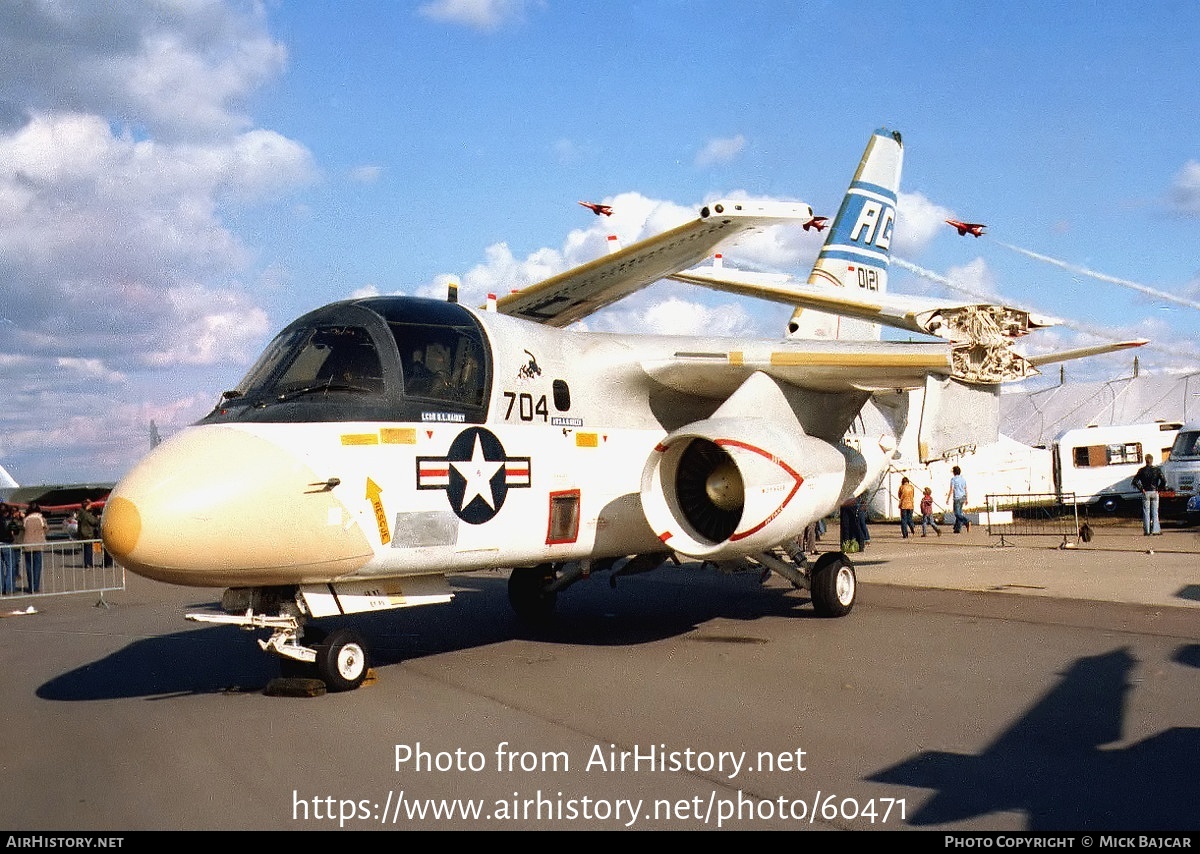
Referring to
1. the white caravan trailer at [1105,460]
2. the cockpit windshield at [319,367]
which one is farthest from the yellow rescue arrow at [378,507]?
the white caravan trailer at [1105,460]

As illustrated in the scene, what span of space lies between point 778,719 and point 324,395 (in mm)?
4017

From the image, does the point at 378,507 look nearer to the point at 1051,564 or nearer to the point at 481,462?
the point at 481,462

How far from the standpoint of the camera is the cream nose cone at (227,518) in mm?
6410

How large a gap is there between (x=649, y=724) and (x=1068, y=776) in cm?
249

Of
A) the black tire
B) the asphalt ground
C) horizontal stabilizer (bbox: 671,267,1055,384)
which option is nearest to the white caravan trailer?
the asphalt ground

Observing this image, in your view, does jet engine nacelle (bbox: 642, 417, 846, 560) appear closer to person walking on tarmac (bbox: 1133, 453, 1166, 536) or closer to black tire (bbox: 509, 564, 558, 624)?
black tire (bbox: 509, 564, 558, 624)

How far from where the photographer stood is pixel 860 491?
36.4 ft

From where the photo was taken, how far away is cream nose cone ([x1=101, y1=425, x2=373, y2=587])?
641 cm

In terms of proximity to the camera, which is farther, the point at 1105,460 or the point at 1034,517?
the point at 1105,460

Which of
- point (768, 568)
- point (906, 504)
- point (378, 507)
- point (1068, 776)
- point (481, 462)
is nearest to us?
point (1068, 776)

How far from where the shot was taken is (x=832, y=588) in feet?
35.9

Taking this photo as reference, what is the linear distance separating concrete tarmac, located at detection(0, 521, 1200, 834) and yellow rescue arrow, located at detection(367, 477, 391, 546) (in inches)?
47.5

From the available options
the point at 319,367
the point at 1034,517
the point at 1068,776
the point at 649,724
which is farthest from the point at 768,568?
the point at 1034,517

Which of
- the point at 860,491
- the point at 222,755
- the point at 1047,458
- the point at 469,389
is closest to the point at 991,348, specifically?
the point at 860,491
